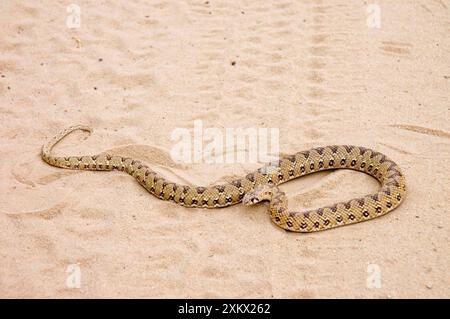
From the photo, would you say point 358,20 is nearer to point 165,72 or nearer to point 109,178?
point 165,72

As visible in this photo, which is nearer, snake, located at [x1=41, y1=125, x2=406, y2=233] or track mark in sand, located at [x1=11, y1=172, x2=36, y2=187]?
snake, located at [x1=41, y1=125, x2=406, y2=233]

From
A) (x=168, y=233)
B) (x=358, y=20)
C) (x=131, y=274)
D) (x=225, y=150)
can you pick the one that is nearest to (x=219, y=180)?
(x=225, y=150)

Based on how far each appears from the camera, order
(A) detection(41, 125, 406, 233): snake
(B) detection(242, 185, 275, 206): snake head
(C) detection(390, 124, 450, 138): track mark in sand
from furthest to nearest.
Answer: (C) detection(390, 124, 450, 138): track mark in sand, (B) detection(242, 185, 275, 206): snake head, (A) detection(41, 125, 406, 233): snake

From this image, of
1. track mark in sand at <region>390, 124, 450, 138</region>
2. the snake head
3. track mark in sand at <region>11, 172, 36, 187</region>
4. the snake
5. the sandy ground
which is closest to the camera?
the sandy ground

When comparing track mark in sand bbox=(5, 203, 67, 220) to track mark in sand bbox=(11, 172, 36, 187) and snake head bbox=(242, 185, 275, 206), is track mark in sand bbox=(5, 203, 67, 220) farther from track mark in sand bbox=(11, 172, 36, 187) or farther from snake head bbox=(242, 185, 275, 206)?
snake head bbox=(242, 185, 275, 206)

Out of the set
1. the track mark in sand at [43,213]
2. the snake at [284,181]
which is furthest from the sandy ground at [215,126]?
the snake at [284,181]

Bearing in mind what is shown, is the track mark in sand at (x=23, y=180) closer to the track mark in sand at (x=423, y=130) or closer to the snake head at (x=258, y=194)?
the snake head at (x=258, y=194)

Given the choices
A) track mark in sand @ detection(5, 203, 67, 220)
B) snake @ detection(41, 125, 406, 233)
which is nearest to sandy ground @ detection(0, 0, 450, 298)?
track mark in sand @ detection(5, 203, 67, 220)

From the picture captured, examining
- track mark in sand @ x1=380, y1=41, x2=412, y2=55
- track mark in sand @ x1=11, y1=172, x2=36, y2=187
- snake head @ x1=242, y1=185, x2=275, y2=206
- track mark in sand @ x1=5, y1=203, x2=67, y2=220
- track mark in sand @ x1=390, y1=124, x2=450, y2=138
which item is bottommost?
track mark in sand @ x1=5, y1=203, x2=67, y2=220

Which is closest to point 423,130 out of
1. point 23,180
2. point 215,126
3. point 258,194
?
point 258,194

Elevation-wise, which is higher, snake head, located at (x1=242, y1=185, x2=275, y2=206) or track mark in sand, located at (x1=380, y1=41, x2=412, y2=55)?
track mark in sand, located at (x1=380, y1=41, x2=412, y2=55)
